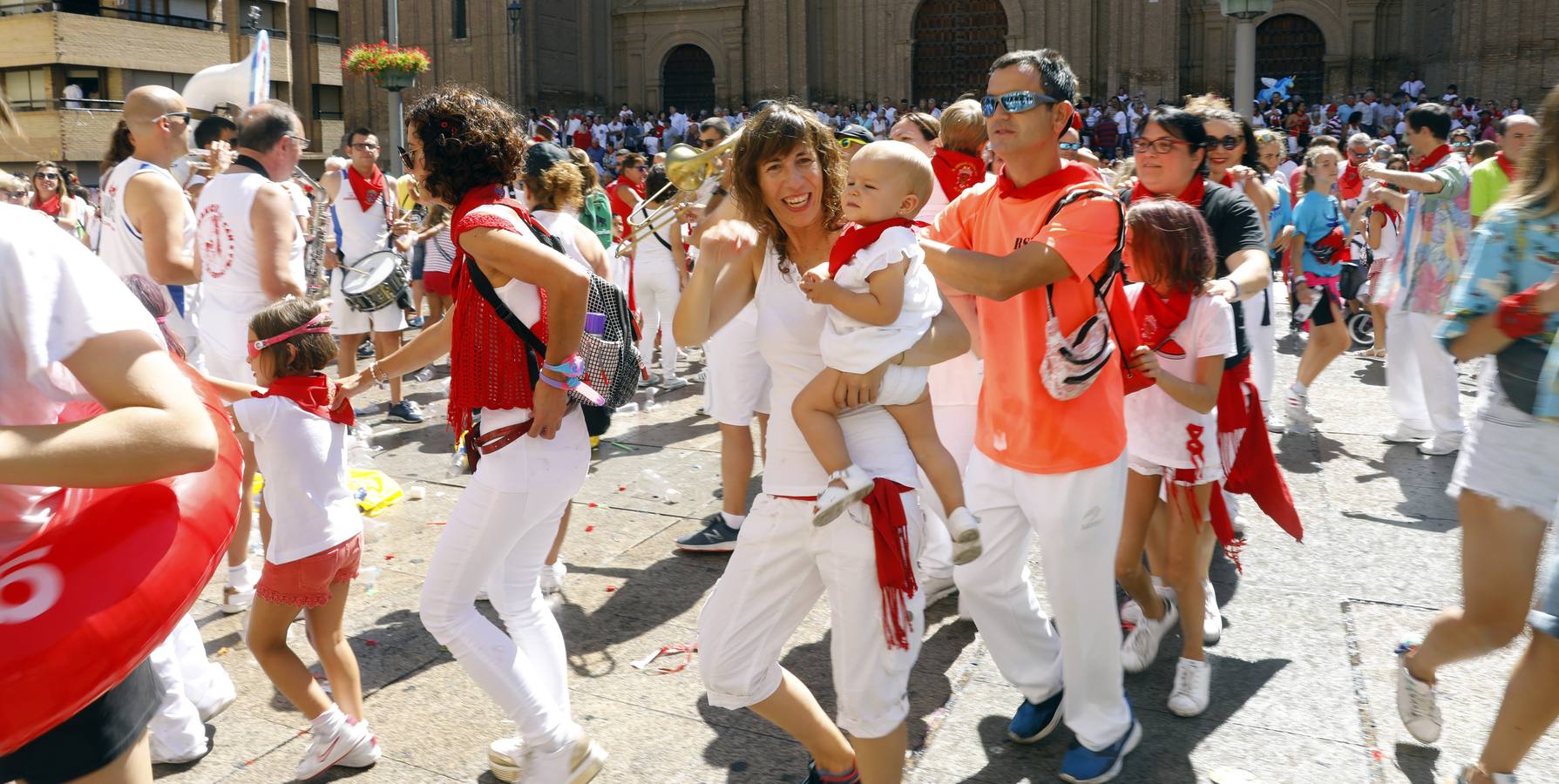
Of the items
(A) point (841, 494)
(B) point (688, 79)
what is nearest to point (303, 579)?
(A) point (841, 494)

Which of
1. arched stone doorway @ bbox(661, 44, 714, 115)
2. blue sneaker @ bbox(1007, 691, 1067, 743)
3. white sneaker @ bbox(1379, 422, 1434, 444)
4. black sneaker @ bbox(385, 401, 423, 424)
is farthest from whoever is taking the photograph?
arched stone doorway @ bbox(661, 44, 714, 115)

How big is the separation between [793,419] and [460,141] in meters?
1.32

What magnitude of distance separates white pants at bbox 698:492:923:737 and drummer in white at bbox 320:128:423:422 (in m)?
6.00

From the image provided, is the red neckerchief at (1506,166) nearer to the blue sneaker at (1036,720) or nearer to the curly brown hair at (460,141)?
the blue sneaker at (1036,720)

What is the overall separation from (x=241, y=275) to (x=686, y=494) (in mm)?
2543

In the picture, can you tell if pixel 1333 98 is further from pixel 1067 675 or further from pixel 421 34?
pixel 1067 675

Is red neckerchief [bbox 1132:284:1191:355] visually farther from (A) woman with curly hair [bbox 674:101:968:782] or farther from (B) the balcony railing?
(B) the balcony railing

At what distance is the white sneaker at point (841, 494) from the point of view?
8.84 ft

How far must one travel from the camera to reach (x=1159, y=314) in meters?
3.87

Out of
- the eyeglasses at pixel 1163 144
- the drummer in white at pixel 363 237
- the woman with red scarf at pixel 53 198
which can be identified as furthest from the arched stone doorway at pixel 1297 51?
the eyeglasses at pixel 1163 144

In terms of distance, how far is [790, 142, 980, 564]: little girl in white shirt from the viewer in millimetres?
2723

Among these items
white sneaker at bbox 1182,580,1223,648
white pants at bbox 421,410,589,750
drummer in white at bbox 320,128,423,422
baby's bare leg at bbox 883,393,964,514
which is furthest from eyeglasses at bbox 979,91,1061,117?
drummer in white at bbox 320,128,423,422

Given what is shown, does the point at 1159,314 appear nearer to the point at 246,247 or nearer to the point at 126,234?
the point at 246,247

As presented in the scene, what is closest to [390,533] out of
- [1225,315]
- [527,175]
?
[527,175]
